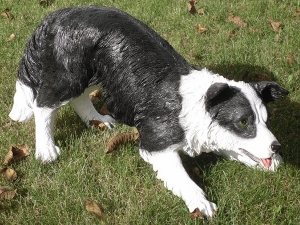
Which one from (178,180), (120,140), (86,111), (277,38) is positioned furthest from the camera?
(277,38)

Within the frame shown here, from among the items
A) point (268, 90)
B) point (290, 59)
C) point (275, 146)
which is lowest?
point (290, 59)

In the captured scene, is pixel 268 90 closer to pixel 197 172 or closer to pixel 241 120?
pixel 241 120

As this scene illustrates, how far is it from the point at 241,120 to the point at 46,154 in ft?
4.58

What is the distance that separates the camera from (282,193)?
2670 mm

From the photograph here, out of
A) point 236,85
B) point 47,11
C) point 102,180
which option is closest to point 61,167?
point 102,180

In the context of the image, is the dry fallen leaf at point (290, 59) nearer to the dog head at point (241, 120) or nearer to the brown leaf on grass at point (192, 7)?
the brown leaf on grass at point (192, 7)

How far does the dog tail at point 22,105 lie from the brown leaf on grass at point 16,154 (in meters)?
0.26

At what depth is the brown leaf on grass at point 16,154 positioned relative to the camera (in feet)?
9.56

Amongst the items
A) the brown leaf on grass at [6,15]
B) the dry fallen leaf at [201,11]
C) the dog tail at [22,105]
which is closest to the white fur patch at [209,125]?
the dog tail at [22,105]

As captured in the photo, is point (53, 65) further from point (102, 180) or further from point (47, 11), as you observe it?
point (47, 11)

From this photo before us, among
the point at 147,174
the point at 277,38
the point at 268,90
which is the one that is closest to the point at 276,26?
the point at 277,38

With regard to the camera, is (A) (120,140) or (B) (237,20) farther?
(B) (237,20)

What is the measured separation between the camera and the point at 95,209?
2516mm

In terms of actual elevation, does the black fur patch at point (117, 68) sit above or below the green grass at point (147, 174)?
above
